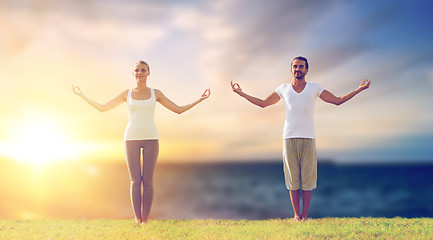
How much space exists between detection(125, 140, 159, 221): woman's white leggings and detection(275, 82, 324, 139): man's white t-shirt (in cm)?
270

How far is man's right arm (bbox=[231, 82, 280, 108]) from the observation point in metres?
7.83

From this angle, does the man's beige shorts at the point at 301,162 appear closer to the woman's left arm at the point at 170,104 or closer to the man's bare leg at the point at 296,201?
the man's bare leg at the point at 296,201

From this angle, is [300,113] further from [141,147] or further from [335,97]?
[141,147]

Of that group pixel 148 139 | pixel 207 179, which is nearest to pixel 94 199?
pixel 207 179

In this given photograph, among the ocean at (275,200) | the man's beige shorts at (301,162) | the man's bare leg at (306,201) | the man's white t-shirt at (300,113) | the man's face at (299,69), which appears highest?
the man's face at (299,69)

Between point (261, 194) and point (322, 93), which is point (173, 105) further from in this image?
→ point (261, 194)

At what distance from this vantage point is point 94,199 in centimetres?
5209

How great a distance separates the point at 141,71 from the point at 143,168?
1.95 m

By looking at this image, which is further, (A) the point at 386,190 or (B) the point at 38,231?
(A) the point at 386,190

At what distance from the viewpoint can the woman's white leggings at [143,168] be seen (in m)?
7.42

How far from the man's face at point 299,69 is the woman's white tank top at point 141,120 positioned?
2.94 meters

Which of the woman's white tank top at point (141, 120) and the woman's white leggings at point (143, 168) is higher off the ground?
the woman's white tank top at point (141, 120)

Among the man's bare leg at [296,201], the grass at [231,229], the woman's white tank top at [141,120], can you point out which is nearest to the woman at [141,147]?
the woman's white tank top at [141,120]

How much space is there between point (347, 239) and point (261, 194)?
203ft
